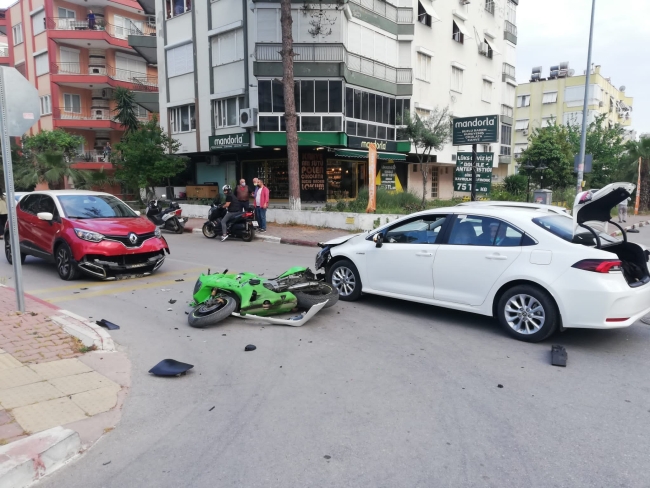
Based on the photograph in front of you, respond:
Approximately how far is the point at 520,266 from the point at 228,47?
24310 millimetres

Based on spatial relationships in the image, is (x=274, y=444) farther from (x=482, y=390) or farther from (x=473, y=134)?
(x=473, y=134)

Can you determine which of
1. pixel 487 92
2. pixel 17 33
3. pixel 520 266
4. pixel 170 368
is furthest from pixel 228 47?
pixel 17 33

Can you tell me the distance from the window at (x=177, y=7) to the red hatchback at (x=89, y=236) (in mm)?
22321

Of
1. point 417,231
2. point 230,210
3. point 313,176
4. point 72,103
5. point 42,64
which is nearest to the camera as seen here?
point 417,231

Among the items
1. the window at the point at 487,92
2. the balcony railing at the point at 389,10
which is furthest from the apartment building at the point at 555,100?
the balcony railing at the point at 389,10

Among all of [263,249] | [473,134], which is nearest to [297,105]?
[473,134]

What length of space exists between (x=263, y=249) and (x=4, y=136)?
8.36 m

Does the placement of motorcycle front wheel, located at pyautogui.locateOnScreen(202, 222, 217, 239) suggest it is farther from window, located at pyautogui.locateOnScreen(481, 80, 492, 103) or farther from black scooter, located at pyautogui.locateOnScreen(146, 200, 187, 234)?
window, located at pyautogui.locateOnScreen(481, 80, 492, 103)

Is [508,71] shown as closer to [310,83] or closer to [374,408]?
[310,83]

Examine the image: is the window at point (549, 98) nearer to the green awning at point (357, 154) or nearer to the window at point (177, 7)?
the green awning at point (357, 154)

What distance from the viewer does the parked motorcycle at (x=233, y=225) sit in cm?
1505

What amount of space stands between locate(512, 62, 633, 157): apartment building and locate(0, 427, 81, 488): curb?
195ft

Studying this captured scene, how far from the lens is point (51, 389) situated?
4176 millimetres

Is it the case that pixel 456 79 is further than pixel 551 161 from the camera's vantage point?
Yes
